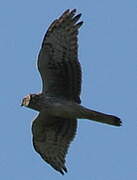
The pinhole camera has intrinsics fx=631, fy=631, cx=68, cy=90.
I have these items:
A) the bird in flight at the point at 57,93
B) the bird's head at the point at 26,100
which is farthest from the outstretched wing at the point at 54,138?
the bird's head at the point at 26,100

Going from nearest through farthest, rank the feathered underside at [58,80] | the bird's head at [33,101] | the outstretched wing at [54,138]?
the bird's head at [33,101]
the feathered underside at [58,80]
the outstretched wing at [54,138]

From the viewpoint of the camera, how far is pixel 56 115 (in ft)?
33.1

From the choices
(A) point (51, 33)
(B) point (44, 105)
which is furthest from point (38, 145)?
(A) point (51, 33)

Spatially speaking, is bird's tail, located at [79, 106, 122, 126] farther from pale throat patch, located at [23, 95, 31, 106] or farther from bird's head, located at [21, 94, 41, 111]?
pale throat patch, located at [23, 95, 31, 106]

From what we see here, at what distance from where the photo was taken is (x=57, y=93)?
1034 cm

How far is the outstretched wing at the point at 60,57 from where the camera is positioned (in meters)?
10.4

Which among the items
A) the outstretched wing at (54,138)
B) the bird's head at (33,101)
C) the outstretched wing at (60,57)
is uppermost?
the outstretched wing at (60,57)

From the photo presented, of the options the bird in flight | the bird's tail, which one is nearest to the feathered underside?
the bird in flight

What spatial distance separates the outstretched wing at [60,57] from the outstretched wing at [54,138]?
59cm

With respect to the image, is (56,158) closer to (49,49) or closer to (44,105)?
(44,105)

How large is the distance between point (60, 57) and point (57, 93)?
25.4 inches

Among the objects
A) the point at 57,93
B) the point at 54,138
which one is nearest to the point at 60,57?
the point at 57,93

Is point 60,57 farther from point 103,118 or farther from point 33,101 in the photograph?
point 103,118

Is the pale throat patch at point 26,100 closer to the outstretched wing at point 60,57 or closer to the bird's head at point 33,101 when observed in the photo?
the bird's head at point 33,101
